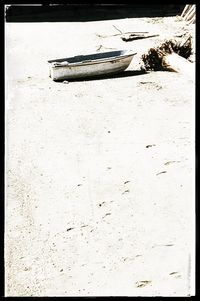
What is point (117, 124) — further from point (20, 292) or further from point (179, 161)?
point (20, 292)

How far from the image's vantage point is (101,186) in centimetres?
820

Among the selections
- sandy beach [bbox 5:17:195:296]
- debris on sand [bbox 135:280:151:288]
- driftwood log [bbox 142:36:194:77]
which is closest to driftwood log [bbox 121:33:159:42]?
driftwood log [bbox 142:36:194:77]

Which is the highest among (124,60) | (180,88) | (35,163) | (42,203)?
(124,60)

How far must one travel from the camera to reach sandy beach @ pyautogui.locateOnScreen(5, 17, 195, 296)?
19.6 feet

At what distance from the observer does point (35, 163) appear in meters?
9.24

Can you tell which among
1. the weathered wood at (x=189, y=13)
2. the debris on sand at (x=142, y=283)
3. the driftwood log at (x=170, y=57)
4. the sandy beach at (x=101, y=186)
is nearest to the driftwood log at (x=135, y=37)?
the weathered wood at (x=189, y=13)

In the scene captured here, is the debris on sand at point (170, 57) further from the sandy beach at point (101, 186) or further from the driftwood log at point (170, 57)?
the sandy beach at point (101, 186)

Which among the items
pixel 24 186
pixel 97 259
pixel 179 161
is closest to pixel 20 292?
pixel 97 259

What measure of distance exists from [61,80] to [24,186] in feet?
23.7

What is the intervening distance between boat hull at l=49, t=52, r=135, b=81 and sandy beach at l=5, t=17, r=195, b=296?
35 cm

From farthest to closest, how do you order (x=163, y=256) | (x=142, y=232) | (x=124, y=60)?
1. (x=124, y=60)
2. (x=142, y=232)
3. (x=163, y=256)

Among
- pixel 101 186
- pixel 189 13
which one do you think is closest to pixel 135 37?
pixel 189 13

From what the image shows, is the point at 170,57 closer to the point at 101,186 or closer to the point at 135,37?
the point at 135,37

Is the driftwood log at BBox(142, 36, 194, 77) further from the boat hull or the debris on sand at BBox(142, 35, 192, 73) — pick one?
the boat hull
